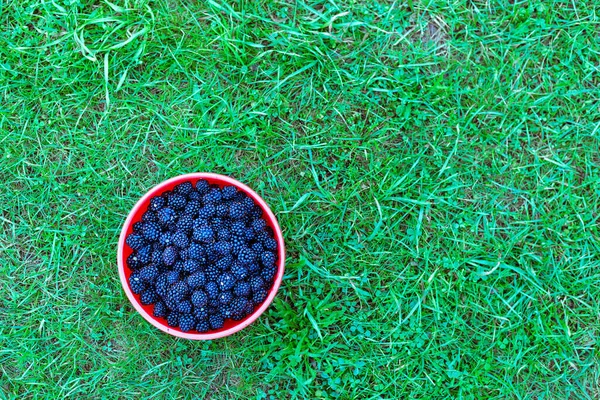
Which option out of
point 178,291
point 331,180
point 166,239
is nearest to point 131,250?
point 166,239

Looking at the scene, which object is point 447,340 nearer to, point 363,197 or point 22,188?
point 363,197

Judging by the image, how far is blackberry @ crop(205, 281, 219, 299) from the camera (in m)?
2.04

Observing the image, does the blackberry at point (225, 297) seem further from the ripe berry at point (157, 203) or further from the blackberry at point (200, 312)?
the ripe berry at point (157, 203)

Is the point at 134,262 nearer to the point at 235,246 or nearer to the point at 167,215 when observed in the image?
the point at 167,215

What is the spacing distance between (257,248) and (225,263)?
0.14 m

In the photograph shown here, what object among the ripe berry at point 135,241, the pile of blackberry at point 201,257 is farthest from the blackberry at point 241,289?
the ripe berry at point 135,241

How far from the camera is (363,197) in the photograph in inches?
97.1

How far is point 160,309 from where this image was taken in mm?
2105

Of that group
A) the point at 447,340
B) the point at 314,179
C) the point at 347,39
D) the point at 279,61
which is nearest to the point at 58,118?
the point at 279,61

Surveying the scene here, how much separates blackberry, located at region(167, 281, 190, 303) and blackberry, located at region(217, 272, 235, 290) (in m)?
0.13

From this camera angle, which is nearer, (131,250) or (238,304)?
(238,304)

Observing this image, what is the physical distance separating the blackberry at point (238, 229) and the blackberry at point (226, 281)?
0.53ft

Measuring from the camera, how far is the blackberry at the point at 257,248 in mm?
2096

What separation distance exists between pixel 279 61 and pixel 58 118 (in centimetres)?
107
